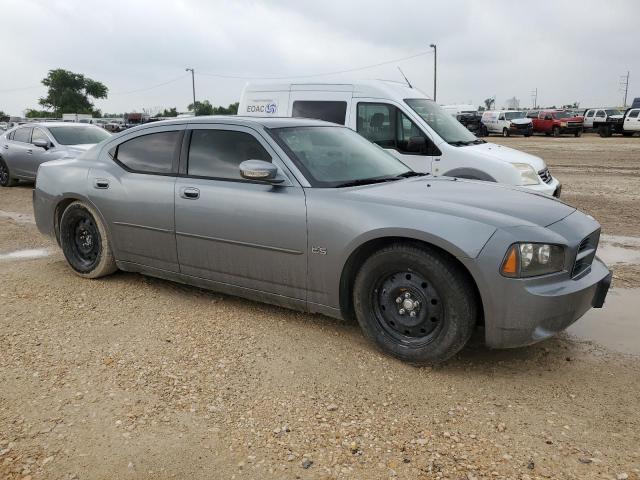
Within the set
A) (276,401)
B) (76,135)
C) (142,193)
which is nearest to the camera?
(276,401)

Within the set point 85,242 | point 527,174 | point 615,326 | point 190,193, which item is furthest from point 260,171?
point 527,174

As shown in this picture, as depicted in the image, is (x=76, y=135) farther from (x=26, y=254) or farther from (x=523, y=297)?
(x=523, y=297)

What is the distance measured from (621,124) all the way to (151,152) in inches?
1310

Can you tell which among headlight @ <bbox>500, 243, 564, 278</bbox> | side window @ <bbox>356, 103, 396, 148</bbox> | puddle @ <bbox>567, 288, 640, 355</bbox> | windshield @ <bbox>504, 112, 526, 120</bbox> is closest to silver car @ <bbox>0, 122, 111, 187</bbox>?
side window @ <bbox>356, 103, 396, 148</bbox>

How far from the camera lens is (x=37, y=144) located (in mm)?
11461

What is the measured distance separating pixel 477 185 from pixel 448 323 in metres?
A: 1.30

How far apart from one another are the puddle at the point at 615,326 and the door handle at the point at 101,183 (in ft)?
12.9

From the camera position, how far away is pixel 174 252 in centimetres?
451

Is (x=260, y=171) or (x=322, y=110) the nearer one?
(x=260, y=171)

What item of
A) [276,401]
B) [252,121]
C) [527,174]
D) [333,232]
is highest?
[252,121]

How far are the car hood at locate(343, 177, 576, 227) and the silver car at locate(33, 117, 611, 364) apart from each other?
0.01 metres

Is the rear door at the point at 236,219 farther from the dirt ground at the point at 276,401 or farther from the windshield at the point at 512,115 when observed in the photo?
the windshield at the point at 512,115

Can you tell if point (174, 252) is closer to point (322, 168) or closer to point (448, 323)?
point (322, 168)

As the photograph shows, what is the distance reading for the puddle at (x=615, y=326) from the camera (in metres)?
3.89
